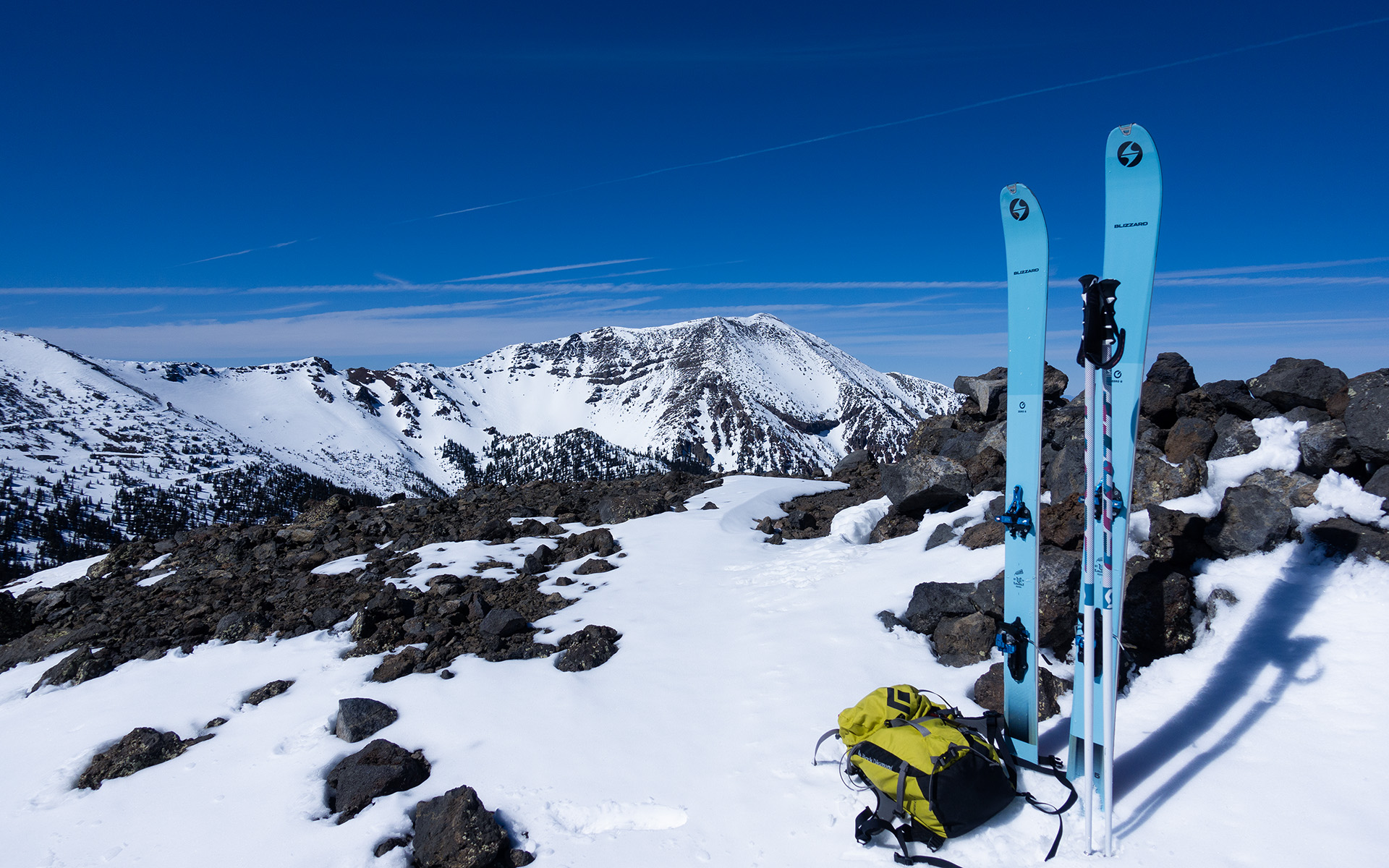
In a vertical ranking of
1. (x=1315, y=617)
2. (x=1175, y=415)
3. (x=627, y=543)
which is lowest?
(x=627, y=543)

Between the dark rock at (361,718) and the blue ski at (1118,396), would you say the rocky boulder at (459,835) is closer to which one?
the dark rock at (361,718)

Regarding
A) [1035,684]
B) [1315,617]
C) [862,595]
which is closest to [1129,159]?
[1035,684]

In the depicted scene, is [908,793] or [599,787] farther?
[599,787]

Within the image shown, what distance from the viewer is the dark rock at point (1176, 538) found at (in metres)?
8.74

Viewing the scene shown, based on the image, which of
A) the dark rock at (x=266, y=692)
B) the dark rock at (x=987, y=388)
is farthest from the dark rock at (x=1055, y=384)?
the dark rock at (x=266, y=692)

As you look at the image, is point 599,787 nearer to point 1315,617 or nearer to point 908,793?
point 908,793

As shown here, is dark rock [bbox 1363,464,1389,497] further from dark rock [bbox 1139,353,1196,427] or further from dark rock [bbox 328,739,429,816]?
dark rock [bbox 328,739,429,816]

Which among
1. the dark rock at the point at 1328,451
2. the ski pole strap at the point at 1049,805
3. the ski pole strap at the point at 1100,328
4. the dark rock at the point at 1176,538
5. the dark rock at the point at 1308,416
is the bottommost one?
the ski pole strap at the point at 1049,805

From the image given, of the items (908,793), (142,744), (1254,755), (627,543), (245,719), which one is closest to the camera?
(908,793)

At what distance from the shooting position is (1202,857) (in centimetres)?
493

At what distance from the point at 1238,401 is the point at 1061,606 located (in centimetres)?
690

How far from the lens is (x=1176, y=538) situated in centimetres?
880

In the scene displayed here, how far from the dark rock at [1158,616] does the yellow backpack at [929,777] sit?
2828mm

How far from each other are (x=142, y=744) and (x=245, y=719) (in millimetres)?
1054
